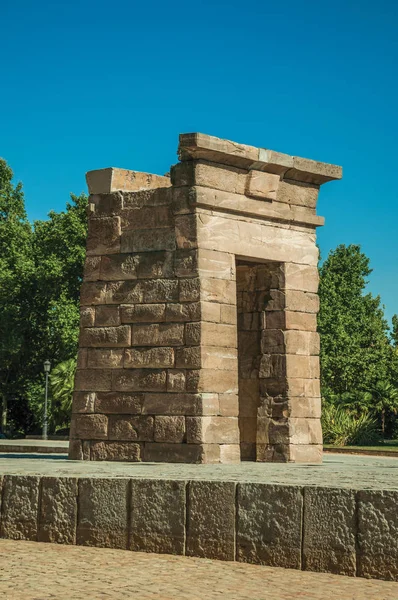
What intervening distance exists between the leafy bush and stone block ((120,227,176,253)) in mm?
20392

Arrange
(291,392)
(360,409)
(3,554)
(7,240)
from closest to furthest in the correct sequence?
(3,554) → (291,392) → (360,409) → (7,240)

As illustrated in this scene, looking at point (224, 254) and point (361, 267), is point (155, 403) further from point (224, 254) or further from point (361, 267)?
point (361, 267)

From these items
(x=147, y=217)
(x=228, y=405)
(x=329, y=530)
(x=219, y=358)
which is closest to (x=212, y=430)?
(x=228, y=405)

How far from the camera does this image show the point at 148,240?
12.8 meters

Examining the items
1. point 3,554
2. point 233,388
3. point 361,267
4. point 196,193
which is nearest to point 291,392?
point 233,388

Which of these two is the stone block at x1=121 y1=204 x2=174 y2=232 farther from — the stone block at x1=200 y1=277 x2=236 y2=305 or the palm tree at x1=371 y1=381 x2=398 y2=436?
the palm tree at x1=371 y1=381 x2=398 y2=436

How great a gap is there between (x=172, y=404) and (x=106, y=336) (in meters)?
1.43

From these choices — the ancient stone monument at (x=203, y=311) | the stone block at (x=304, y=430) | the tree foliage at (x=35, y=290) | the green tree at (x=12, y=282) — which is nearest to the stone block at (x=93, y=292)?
the ancient stone monument at (x=203, y=311)

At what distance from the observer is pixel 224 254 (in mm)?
12648

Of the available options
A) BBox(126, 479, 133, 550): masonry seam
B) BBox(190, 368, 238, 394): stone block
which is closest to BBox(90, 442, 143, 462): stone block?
BBox(190, 368, 238, 394): stone block

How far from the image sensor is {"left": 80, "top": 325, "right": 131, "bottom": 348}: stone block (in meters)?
12.8

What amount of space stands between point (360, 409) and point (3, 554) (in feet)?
110

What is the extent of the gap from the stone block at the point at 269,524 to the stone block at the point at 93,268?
606cm

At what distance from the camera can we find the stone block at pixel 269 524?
7.32m
